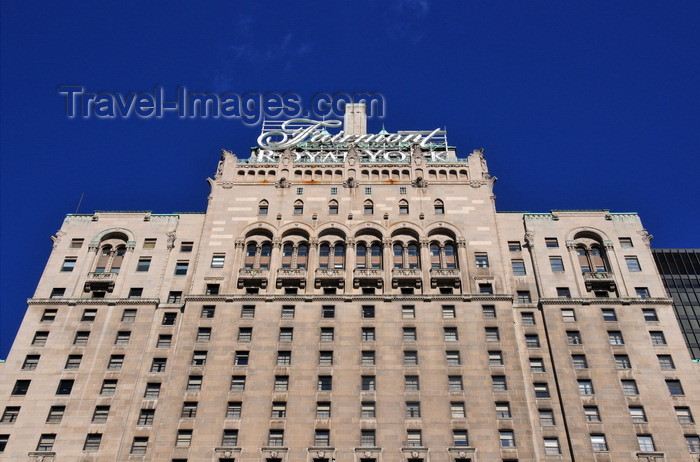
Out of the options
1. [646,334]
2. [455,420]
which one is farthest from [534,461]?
[646,334]

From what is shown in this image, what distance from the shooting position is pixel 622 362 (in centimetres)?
7712

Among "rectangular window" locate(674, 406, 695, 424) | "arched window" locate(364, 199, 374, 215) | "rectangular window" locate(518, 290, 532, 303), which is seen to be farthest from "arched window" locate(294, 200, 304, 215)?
"rectangular window" locate(674, 406, 695, 424)

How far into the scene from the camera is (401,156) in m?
102

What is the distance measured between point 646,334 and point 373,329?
98.0 feet

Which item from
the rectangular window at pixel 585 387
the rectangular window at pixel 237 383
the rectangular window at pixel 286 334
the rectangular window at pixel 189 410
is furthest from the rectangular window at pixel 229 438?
the rectangular window at pixel 585 387

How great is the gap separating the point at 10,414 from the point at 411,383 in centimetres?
4100

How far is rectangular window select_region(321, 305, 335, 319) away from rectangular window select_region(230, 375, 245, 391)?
1153cm

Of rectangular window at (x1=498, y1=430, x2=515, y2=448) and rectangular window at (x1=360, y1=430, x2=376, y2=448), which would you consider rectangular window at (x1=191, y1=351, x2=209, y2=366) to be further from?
rectangular window at (x1=498, y1=430, x2=515, y2=448)

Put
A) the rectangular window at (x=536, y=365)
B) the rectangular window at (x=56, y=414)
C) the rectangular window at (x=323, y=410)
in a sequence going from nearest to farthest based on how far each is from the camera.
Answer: the rectangular window at (x=323, y=410) → the rectangular window at (x=56, y=414) → the rectangular window at (x=536, y=365)

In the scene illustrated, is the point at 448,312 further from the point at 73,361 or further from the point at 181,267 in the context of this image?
the point at 73,361

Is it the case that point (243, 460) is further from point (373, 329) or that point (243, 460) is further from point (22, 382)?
point (22, 382)

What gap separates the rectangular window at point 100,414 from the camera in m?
73.4

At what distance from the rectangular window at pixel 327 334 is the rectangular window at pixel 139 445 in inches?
820

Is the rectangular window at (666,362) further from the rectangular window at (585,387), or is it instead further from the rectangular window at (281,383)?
the rectangular window at (281,383)
